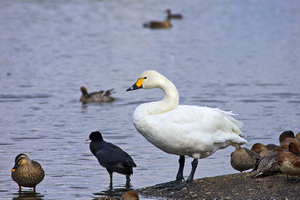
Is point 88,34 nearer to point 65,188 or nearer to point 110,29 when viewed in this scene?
point 110,29

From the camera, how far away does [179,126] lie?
8242 mm

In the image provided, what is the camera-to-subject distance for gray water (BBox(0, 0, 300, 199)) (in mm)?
10352

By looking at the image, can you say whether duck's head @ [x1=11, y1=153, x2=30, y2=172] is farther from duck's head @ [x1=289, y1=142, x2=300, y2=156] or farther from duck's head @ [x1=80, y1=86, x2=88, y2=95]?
duck's head @ [x1=80, y1=86, x2=88, y2=95]

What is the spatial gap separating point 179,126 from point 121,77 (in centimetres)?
1127

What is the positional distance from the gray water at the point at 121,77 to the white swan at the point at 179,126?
109cm

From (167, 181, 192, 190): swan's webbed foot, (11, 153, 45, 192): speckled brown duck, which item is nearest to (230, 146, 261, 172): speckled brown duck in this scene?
(167, 181, 192, 190): swan's webbed foot

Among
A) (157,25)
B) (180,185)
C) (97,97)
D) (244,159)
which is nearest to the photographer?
(180,185)

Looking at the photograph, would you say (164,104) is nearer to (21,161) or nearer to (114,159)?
(114,159)

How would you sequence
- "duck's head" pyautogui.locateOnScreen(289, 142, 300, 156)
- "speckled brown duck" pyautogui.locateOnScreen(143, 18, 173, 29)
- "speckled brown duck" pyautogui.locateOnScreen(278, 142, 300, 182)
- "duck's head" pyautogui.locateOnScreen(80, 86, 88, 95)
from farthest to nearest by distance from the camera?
"speckled brown duck" pyautogui.locateOnScreen(143, 18, 173, 29) < "duck's head" pyautogui.locateOnScreen(80, 86, 88, 95) < "duck's head" pyautogui.locateOnScreen(289, 142, 300, 156) < "speckled brown duck" pyautogui.locateOnScreen(278, 142, 300, 182)

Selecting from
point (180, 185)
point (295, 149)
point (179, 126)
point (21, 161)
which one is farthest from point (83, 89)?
point (295, 149)

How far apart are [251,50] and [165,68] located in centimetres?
494

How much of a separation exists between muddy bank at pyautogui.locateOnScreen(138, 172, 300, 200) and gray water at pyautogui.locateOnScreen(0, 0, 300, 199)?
0.82 meters

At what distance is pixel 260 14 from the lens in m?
35.6

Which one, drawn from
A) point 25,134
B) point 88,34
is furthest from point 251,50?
point 25,134
